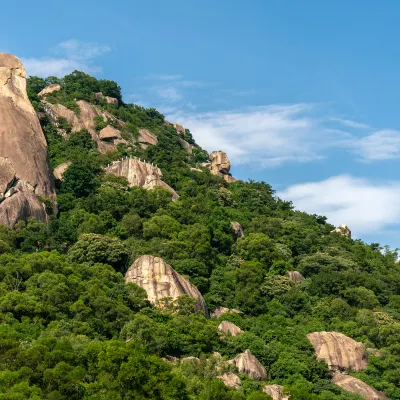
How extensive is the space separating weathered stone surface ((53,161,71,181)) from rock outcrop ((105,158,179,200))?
404 centimetres

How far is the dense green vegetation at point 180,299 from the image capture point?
33406mm

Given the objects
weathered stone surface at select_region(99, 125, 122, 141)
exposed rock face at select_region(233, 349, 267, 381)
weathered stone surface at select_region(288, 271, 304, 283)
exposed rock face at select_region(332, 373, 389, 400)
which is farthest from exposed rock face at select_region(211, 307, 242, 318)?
weathered stone surface at select_region(99, 125, 122, 141)

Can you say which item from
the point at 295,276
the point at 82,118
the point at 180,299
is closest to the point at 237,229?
the point at 295,276

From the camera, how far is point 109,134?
7856 centimetres

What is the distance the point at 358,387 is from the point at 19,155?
31.0m

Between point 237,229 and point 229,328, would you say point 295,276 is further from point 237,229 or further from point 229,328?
point 229,328

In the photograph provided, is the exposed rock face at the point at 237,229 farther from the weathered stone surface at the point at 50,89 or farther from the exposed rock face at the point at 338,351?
the weathered stone surface at the point at 50,89

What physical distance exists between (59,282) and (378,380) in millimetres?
19456

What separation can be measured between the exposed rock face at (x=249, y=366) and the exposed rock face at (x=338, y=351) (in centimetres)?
543

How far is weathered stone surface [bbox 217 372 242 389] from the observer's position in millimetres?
39469

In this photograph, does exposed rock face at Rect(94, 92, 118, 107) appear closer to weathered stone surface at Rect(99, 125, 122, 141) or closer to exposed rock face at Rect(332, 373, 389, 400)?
weathered stone surface at Rect(99, 125, 122, 141)

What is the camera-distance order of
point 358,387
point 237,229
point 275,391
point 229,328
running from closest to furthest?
point 275,391, point 358,387, point 229,328, point 237,229

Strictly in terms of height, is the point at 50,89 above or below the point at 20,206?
above

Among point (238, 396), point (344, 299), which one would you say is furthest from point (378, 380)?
point (238, 396)
